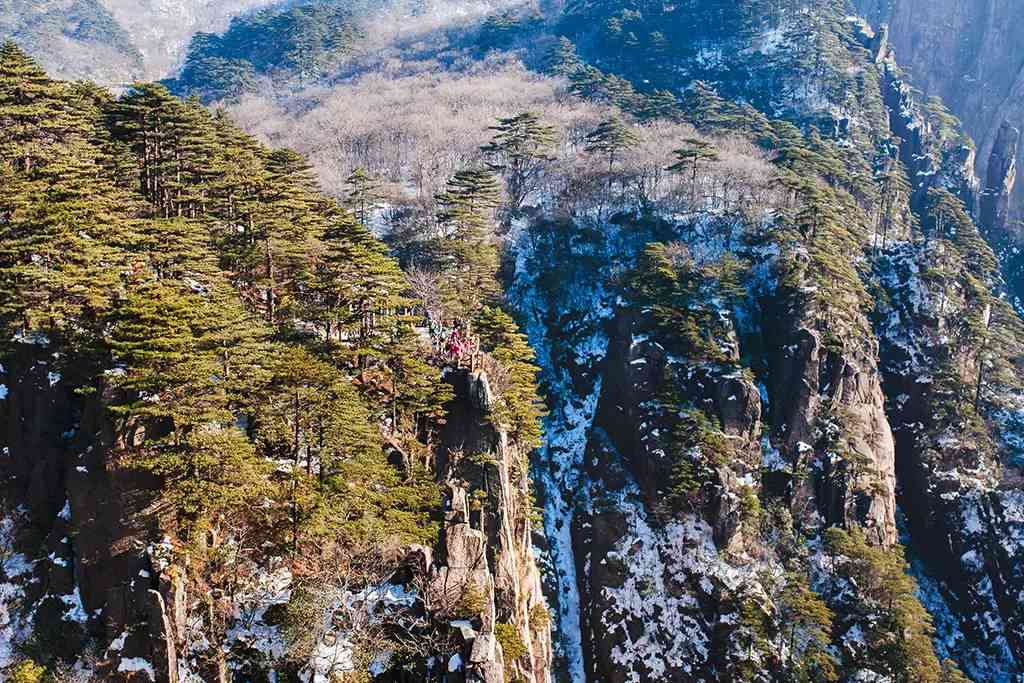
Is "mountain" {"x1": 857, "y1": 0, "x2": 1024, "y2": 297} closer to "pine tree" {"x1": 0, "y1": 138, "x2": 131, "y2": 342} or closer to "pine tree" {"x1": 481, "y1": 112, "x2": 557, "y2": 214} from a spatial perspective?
"pine tree" {"x1": 481, "y1": 112, "x2": 557, "y2": 214}

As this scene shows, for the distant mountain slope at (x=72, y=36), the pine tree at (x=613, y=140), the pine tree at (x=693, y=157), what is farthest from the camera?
the distant mountain slope at (x=72, y=36)

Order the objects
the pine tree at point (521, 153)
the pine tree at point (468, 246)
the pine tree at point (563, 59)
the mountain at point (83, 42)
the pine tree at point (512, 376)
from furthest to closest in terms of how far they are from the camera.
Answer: the mountain at point (83, 42) → the pine tree at point (563, 59) → the pine tree at point (521, 153) → the pine tree at point (468, 246) → the pine tree at point (512, 376)

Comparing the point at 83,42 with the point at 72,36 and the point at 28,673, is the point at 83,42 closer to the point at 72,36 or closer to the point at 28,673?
the point at 72,36

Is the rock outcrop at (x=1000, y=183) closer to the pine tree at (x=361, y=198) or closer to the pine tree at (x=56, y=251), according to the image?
the pine tree at (x=361, y=198)

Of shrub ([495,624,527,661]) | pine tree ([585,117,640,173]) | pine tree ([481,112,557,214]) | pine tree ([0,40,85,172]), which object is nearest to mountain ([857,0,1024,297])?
pine tree ([585,117,640,173])

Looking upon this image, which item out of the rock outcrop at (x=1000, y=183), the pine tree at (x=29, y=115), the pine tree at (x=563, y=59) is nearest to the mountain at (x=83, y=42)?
the pine tree at (x=563, y=59)

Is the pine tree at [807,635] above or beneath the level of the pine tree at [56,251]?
beneath

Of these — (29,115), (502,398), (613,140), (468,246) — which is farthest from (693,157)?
(29,115)

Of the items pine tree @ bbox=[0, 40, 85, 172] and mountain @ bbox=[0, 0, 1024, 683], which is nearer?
mountain @ bbox=[0, 0, 1024, 683]

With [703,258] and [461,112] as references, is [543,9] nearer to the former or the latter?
[461,112]
